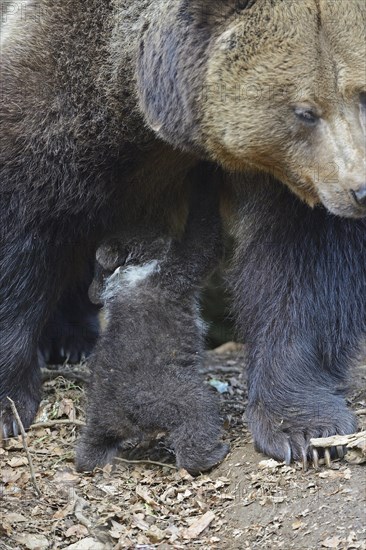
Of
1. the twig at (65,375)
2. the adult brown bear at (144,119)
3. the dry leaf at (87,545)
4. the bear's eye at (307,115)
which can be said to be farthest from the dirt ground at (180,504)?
the bear's eye at (307,115)

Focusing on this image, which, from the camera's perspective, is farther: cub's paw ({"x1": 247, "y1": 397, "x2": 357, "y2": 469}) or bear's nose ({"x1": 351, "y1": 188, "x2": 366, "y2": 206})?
cub's paw ({"x1": 247, "y1": 397, "x2": 357, "y2": 469})

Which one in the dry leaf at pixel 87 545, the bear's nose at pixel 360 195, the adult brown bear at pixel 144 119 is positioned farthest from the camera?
the adult brown bear at pixel 144 119

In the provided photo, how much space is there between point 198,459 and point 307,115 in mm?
1896

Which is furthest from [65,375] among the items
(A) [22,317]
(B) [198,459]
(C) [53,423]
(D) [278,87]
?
(D) [278,87]

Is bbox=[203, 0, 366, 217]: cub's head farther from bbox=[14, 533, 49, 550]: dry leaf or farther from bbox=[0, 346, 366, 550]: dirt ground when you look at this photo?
bbox=[14, 533, 49, 550]: dry leaf

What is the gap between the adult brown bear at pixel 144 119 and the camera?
577 cm

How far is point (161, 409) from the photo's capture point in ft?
20.9

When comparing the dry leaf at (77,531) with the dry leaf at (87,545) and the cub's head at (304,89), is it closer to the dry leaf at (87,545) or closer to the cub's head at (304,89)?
the dry leaf at (87,545)

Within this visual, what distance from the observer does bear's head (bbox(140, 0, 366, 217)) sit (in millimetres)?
5730

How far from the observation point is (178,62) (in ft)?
20.2

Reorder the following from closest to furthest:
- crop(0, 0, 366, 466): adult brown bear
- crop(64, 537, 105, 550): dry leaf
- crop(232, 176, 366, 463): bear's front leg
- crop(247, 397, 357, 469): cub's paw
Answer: crop(64, 537, 105, 550): dry leaf → crop(0, 0, 366, 466): adult brown bear → crop(247, 397, 357, 469): cub's paw → crop(232, 176, 366, 463): bear's front leg

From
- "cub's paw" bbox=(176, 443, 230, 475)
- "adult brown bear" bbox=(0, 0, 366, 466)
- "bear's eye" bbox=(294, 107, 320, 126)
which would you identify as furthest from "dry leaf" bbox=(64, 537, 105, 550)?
"bear's eye" bbox=(294, 107, 320, 126)

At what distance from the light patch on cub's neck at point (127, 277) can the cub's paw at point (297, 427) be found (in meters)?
1.02

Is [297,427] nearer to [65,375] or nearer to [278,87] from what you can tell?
[278,87]
